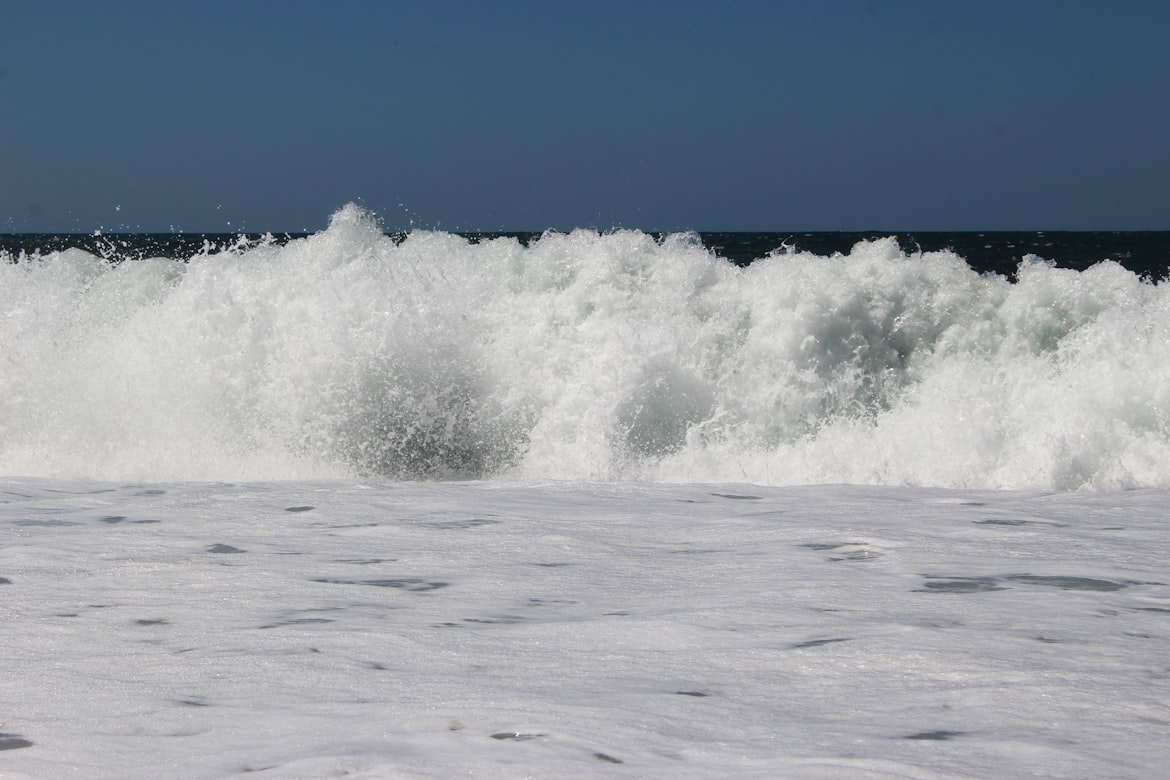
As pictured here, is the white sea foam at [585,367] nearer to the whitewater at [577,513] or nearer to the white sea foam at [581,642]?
the whitewater at [577,513]

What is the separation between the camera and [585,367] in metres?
9.27

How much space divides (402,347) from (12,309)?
150 inches

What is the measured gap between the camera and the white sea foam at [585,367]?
812 cm

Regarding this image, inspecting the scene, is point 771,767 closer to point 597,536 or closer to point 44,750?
point 44,750

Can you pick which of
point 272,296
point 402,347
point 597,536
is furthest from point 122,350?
point 597,536

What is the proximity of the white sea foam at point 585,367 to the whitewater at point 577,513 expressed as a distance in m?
0.03

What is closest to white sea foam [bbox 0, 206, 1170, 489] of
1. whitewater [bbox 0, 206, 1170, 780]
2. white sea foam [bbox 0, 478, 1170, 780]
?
whitewater [bbox 0, 206, 1170, 780]

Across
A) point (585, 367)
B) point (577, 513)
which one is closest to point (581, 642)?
point (577, 513)

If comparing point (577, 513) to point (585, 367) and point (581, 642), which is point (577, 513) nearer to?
point (581, 642)

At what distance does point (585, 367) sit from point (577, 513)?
3125 millimetres

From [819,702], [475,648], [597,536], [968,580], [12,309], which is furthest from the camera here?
[12,309]

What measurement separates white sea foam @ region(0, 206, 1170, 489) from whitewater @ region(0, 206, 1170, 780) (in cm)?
3

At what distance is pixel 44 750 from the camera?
273cm

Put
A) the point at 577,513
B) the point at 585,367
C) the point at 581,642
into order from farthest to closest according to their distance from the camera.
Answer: the point at 585,367 < the point at 577,513 < the point at 581,642
